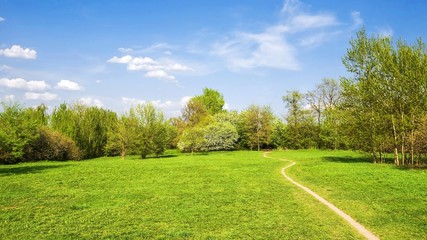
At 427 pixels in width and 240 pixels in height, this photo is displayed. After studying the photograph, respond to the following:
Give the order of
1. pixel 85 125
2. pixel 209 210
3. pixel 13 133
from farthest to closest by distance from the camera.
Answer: pixel 85 125
pixel 13 133
pixel 209 210

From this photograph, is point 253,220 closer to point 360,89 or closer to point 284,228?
point 284,228

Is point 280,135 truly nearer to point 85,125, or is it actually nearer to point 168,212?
point 85,125

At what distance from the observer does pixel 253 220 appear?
1312cm

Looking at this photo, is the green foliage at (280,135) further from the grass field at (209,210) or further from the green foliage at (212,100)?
the grass field at (209,210)

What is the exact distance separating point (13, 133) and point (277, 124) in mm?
65708

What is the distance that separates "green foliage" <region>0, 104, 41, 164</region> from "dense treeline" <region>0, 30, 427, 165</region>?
0.14m

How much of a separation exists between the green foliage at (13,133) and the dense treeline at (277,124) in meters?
0.14

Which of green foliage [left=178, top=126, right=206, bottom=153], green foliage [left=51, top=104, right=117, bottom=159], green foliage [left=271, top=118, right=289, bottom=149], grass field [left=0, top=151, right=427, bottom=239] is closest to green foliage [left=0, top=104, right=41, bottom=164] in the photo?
green foliage [left=51, top=104, right=117, bottom=159]

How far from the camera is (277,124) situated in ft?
304

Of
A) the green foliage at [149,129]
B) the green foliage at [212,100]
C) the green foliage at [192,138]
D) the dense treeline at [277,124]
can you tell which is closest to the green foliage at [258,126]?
the dense treeline at [277,124]

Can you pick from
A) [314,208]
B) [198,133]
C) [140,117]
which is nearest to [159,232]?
[314,208]

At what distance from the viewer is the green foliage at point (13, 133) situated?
155 feet

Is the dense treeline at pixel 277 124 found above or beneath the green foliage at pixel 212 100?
beneath

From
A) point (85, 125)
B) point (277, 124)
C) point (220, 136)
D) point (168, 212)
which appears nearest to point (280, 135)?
point (277, 124)
